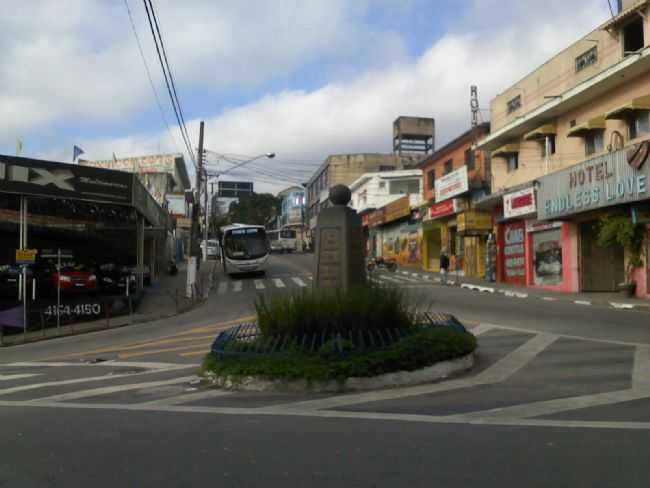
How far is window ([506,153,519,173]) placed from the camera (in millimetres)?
31469

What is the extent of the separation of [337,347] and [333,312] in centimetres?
76

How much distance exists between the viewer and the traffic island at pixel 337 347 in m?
9.07

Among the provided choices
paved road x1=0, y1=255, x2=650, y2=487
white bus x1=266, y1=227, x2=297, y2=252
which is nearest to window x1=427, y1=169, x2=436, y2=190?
paved road x1=0, y1=255, x2=650, y2=487

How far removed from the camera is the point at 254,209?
325 ft

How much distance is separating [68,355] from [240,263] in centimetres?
2136

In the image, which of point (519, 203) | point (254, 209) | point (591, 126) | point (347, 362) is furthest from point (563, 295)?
point (254, 209)

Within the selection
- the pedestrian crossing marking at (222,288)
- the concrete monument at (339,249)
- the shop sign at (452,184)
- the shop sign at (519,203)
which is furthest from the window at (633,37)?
the pedestrian crossing marking at (222,288)

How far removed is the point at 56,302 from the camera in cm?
2248

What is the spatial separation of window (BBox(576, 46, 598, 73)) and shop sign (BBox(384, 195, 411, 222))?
918 inches

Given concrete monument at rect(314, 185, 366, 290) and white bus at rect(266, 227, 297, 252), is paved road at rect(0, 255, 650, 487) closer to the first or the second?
concrete monument at rect(314, 185, 366, 290)

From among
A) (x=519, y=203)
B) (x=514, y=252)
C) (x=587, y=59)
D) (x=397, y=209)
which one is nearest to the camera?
(x=587, y=59)

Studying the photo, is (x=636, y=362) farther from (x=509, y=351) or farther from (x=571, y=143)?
(x=571, y=143)

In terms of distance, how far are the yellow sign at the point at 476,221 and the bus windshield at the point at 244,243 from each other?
11.7m

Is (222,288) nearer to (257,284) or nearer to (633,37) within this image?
(257,284)
